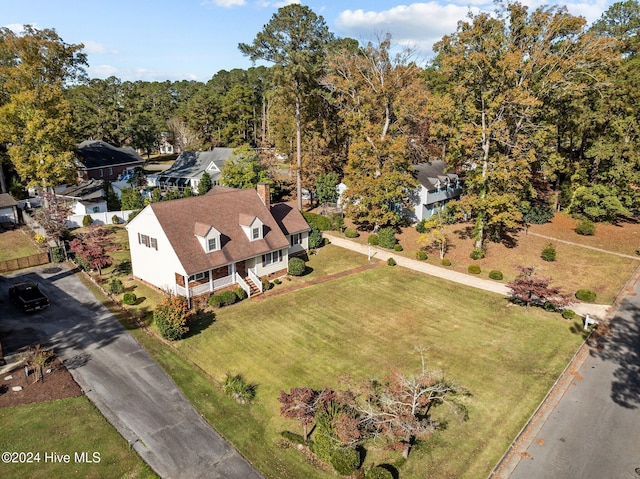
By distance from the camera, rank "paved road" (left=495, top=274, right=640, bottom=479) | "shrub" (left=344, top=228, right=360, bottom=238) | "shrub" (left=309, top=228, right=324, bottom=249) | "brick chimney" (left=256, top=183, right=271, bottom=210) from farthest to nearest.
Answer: "shrub" (left=344, top=228, right=360, bottom=238) < "shrub" (left=309, top=228, right=324, bottom=249) < "brick chimney" (left=256, top=183, right=271, bottom=210) < "paved road" (left=495, top=274, right=640, bottom=479)

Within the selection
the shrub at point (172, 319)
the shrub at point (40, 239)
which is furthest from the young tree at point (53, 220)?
the shrub at point (172, 319)

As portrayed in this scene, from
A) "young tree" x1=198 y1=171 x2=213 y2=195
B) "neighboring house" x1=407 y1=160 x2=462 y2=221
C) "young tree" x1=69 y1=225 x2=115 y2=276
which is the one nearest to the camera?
"young tree" x1=69 y1=225 x2=115 y2=276

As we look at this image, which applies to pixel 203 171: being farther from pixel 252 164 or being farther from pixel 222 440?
pixel 222 440

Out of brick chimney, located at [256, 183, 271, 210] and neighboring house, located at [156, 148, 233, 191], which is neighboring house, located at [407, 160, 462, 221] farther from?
neighboring house, located at [156, 148, 233, 191]

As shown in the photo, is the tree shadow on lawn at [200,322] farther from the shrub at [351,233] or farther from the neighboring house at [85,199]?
the neighboring house at [85,199]

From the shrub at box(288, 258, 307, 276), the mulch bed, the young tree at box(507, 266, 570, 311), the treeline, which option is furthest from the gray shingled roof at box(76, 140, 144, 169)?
the young tree at box(507, 266, 570, 311)

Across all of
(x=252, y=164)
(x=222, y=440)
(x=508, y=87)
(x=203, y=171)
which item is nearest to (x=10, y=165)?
(x=203, y=171)
